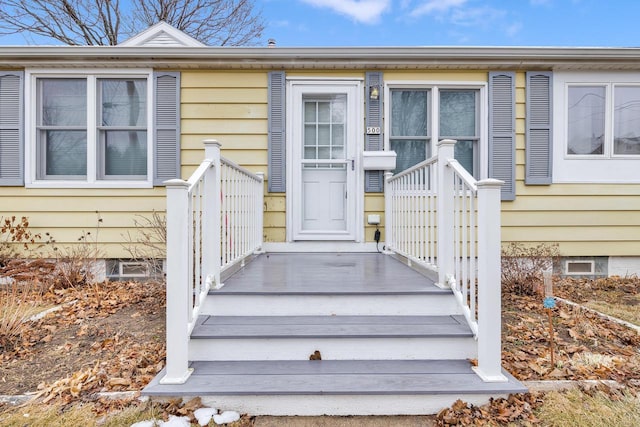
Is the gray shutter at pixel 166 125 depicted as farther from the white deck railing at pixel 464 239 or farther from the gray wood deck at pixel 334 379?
the gray wood deck at pixel 334 379

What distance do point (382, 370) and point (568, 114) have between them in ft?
14.2

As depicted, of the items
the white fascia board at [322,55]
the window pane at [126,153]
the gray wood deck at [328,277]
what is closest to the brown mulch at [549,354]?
the gray wood deck at [328,277]

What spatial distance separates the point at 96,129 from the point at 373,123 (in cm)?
346

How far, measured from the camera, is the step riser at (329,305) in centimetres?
247

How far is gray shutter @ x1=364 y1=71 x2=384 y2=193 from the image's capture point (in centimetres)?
451

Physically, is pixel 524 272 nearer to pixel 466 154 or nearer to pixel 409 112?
pixel 466 154

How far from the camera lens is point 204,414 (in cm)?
177

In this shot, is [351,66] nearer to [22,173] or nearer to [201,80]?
[201,80]

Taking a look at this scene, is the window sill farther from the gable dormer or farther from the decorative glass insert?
the gable dormer

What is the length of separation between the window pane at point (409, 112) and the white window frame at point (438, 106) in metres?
0.07

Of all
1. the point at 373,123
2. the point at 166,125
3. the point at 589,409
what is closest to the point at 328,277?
the point at 589,409

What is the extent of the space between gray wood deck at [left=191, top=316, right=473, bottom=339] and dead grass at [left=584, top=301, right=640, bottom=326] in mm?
1822

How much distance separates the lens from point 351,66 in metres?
4.46

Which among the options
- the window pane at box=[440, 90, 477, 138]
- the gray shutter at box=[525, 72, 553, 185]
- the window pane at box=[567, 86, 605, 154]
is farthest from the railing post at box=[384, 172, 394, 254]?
the window pane at box=[567, 86, 605, 154]
